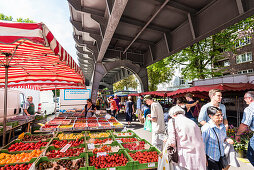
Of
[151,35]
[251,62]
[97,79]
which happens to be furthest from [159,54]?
[251,62]

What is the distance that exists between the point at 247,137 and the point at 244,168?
5.15 ft

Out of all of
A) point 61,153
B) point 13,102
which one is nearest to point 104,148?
point 61,153

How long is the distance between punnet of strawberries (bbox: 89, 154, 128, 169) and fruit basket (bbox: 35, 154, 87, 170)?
0.64 feet

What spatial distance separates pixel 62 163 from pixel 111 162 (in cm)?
98

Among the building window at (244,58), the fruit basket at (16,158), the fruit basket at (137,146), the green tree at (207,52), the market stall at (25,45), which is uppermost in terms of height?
the building window at (244,58)

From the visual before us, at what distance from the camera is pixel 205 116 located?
3.04m

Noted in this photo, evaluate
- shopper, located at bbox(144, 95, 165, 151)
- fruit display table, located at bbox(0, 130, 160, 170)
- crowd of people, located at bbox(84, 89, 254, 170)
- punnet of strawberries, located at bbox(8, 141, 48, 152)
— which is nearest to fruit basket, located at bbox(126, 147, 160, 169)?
fruit display table, located at bbox(0, 130, 160, 170)

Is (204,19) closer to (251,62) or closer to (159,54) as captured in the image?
(159,54)

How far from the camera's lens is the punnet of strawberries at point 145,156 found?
284cm

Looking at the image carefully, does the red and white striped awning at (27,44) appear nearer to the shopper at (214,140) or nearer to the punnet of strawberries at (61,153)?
the punnet of strawberries at (61,153)

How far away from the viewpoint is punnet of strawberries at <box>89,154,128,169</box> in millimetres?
2623

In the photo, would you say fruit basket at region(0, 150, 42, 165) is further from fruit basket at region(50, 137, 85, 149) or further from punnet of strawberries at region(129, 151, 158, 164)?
punnet of strawberries at region(129, 151, 158, 164)


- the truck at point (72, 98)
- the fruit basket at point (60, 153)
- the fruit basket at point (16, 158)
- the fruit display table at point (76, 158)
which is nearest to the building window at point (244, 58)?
the truck at point (72, 98)

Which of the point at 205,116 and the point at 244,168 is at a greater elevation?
the point at 205,116
